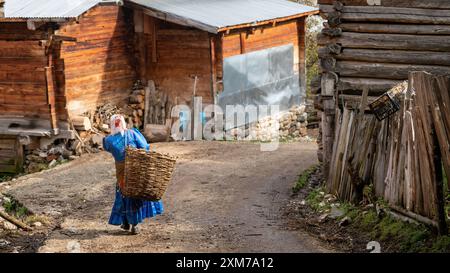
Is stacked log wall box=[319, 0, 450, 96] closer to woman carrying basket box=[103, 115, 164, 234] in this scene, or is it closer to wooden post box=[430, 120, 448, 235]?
wooden post box=[430, 120, 448, 235]

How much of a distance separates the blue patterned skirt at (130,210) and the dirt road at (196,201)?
8.2 inches

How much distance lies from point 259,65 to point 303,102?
287cm

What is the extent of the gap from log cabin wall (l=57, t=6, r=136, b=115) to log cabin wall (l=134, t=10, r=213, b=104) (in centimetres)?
36

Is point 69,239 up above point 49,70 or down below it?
below

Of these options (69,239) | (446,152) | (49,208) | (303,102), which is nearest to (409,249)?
(446,152)

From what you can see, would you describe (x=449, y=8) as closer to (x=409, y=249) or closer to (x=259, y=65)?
(x=409, y=249)

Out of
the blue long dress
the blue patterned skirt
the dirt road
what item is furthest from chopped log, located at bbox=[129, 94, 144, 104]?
the blue patterned skirt

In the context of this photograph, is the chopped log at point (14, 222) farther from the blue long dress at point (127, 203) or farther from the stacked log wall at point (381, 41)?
the stacked log wall at point (381, 41)

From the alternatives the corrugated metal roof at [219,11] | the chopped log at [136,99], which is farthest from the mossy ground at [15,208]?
the chopped log at [136,99]

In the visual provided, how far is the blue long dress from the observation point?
34.8 ft

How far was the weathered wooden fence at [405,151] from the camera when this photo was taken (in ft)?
29.0

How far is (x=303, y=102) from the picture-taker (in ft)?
80.0

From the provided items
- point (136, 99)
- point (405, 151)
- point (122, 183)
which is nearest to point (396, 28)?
point (405, 151)

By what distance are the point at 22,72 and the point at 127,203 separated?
8.57 metres
